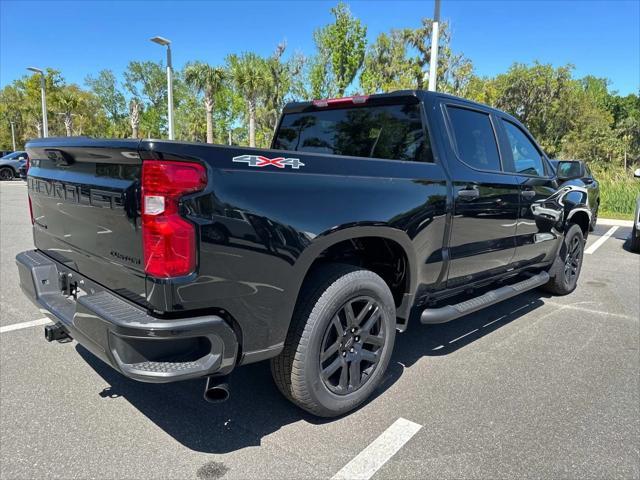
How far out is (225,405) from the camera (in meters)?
2.99

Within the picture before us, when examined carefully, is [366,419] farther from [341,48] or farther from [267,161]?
[341,48]

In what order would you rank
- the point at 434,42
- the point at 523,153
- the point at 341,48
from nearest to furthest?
the point at 523,153, the point at 434,42, the point at 341,48

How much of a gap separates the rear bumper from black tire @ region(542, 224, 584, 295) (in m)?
Result: 4.46

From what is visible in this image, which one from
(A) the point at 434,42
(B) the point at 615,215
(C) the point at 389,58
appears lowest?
(B) the point at 615,215

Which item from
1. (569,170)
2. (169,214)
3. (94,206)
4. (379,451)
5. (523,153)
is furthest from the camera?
(569,170)

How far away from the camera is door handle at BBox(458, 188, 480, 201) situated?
342cm

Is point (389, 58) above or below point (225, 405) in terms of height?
above

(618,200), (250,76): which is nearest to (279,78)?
(250,76)

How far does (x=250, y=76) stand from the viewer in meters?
37.1

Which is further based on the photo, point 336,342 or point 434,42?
point 434,42

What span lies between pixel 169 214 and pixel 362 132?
2086 mm

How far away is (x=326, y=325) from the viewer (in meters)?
2.63

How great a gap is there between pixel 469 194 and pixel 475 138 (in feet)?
2.11

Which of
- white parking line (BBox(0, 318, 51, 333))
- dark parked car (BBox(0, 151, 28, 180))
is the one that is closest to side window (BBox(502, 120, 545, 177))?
white parking line (BBox(0, 318, 51, 333))
